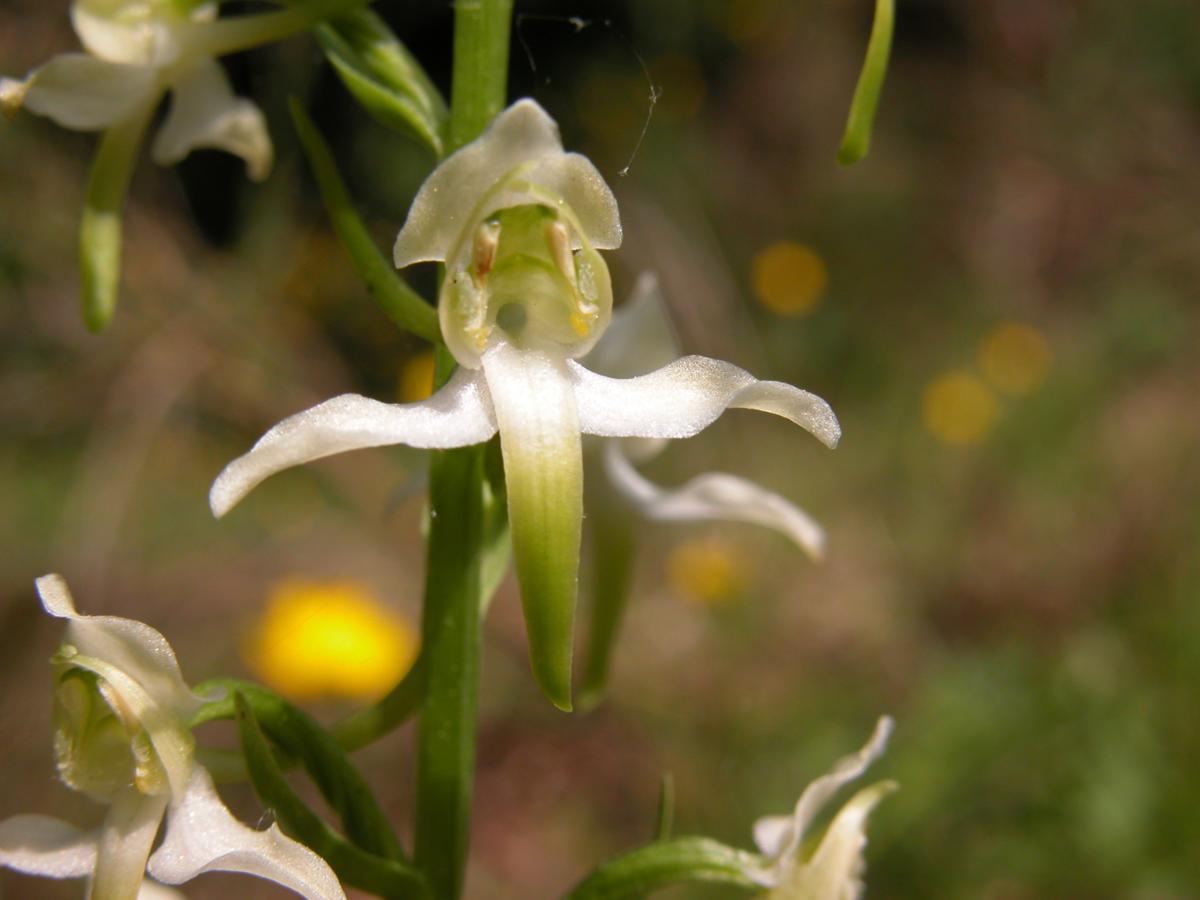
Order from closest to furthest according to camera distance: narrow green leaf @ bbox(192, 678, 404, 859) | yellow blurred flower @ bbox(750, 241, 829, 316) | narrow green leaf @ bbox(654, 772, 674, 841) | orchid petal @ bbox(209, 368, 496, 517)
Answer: orchid petal @ bbox(209, 368, 496, 517) → narrow green leaf @ bbox(192, 678, 404, 859) → narrow green leaf @ bbox(654, 772, 674, 841) → yellow blurred flower @ bbox(750, 241, 829, 316)

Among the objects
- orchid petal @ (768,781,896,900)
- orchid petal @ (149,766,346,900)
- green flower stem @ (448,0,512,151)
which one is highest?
green flower stem @ (448,0,512,151)

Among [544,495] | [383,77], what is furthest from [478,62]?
[544,495]

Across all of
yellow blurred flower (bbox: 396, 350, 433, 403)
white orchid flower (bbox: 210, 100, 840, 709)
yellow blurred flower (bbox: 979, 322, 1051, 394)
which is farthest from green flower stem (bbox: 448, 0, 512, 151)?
yellow blurred flower (bbox: 979, 322, 1051, 394)

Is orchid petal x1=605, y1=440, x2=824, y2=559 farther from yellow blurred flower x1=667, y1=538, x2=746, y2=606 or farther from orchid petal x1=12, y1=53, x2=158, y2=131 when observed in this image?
yellow blurred flower x1=667, y1=538, x2=746, y2=606

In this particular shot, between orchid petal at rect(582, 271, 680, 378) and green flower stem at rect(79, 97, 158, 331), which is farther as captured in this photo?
orchid petal at rect(582, 271, 680, 378)

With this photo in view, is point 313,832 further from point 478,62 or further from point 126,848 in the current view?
point 478,62

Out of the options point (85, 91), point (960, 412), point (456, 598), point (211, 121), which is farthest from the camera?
point (960, 412)
